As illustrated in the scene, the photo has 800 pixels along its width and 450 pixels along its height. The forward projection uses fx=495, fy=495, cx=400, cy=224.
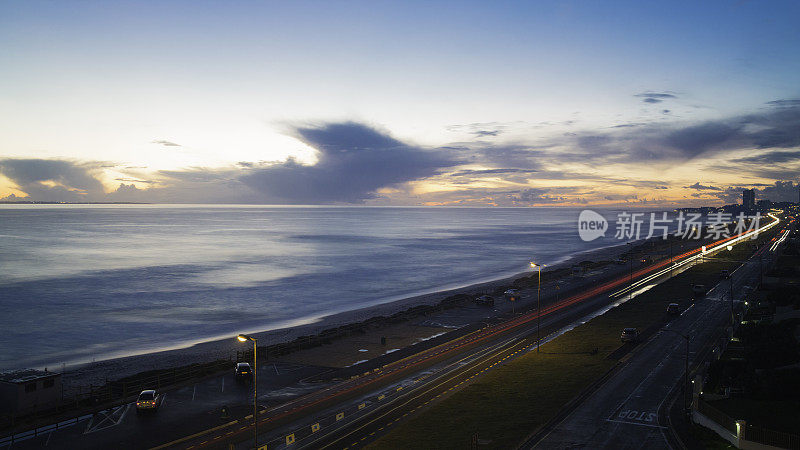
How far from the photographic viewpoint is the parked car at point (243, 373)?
42.2m

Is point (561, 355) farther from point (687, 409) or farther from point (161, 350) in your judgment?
point (161, 350)

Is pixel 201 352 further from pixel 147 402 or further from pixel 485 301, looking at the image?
pixel 485 301

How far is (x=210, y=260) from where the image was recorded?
154250 millimetres

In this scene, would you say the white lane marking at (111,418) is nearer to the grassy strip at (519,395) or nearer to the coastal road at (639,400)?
the grassy strip at (519,395)

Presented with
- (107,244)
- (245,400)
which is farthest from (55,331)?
(107,244)

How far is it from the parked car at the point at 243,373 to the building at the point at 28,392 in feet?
41.8

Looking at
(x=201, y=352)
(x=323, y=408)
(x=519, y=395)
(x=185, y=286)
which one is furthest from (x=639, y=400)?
(x=185, y=286)

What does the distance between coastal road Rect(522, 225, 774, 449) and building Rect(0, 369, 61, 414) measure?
33.1m

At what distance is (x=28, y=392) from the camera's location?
113 ft

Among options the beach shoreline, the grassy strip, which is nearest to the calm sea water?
the beach shoreline

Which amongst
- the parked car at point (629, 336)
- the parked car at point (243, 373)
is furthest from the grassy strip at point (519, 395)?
the parked car at point (243, 373)

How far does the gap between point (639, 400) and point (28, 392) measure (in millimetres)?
42438

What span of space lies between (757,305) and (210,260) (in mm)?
138635

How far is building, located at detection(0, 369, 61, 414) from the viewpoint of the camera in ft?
111
